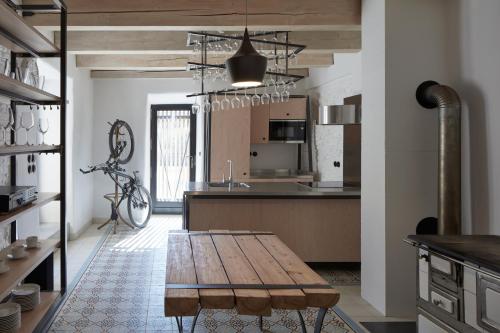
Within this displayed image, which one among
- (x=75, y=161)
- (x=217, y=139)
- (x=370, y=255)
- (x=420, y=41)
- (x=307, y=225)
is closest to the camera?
(x=420, y=41)

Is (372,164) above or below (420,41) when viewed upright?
below

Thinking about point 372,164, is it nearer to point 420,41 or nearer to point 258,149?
point 420,41

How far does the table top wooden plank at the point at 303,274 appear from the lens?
6.69 feet

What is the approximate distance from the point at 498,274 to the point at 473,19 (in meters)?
2.11

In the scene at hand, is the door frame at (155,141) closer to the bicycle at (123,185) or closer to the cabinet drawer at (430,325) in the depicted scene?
the bicycle at (123,185)

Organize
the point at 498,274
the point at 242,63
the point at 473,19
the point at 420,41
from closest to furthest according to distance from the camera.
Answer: the point at 498,274
the point at 242,63
the point at 473,19
the point at 420,41

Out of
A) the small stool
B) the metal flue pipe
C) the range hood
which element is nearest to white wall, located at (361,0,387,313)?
the metal flue pipe

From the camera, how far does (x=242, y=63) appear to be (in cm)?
Result: 252

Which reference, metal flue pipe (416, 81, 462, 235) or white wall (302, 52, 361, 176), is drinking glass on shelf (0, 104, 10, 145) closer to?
metal flue pipe (416, 81, 462, 235)

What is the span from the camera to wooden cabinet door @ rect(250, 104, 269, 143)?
25.6ft

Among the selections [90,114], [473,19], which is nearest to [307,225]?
[473,19]

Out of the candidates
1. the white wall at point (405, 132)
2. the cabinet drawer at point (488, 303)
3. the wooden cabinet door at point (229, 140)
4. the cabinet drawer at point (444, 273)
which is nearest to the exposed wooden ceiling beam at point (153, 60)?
the wooden cabinet door at point (229, 140)

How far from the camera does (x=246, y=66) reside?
2.52 m

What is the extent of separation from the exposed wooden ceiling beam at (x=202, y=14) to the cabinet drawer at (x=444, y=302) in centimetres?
255
